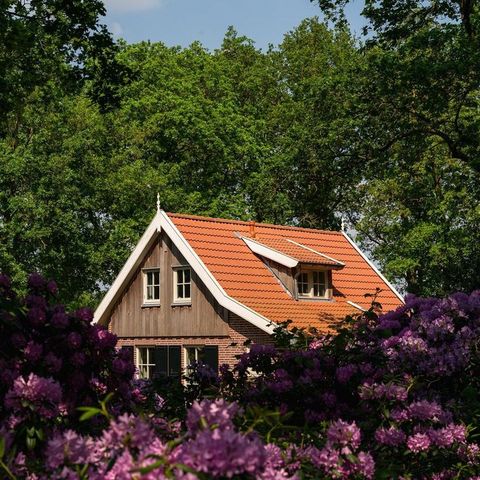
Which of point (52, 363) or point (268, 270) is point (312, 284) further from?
point (52, 363)

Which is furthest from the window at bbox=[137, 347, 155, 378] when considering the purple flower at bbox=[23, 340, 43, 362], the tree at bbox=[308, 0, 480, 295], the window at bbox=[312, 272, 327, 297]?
the purple flower at bbox=[23, 340, 43, 362]

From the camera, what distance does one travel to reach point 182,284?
31.0 m

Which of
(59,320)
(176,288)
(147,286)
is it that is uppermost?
(147,286)

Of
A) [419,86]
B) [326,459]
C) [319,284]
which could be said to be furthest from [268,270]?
[326,459]

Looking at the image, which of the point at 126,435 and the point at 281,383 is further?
the point at 281,383

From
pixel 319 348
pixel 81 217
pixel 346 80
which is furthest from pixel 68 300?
pixel 319 348

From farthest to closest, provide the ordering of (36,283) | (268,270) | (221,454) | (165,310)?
(268,270) < (165,310) < (36,283) < (221,454)

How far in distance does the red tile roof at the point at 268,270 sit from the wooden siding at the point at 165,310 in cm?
88

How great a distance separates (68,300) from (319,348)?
120ft

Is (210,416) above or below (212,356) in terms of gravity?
above

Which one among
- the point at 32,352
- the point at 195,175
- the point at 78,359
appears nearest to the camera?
the point at 32,352

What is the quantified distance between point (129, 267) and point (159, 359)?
334 cm

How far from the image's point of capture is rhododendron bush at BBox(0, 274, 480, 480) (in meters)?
3.29

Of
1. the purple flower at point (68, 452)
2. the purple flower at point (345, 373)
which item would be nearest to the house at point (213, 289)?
the purple flower at point (345, 373)
